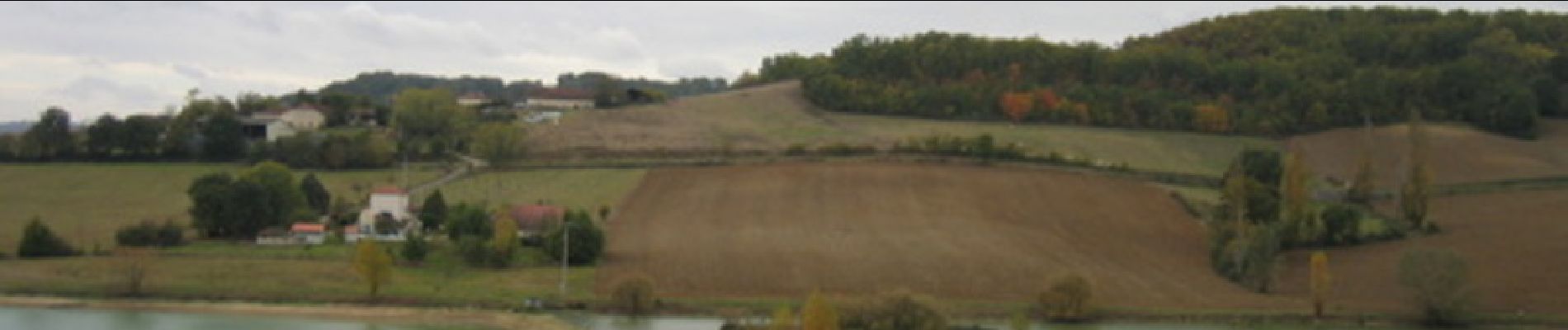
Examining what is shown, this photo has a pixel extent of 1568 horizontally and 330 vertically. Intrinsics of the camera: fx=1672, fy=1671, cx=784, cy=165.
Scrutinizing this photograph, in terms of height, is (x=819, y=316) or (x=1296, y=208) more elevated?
(x=1296, y=208)

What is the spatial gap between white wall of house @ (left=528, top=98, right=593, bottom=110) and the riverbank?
224ft

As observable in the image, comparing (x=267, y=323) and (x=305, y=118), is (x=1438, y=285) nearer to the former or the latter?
(x=267, y=323)

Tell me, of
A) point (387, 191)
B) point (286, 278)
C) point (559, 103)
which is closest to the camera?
point (286, 278)

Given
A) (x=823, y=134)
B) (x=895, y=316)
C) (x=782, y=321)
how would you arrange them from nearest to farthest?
(x=782, y=321) < (x=895, y=316) < (x=823, y=134)

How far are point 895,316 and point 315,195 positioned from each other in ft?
141

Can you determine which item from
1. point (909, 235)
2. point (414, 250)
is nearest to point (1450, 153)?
point (909, 235)

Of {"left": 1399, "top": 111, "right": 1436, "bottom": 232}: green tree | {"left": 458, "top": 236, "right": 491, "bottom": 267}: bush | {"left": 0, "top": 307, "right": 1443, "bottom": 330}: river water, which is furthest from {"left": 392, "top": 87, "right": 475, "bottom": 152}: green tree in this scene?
{"left": 1399, "top": 111, "right": 1436, "bottom": 232}: green tree

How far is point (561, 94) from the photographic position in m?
140

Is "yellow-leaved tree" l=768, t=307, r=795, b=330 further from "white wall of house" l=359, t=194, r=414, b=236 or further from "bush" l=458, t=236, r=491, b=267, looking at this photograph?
"white wall of house" l=359, t=194, r=414, b=236

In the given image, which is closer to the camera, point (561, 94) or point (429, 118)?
point (429, 118)

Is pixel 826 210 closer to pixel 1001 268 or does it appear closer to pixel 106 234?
pixel 1001 268

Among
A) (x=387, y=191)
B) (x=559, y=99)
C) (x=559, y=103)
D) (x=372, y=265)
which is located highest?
(x=559, y=99)

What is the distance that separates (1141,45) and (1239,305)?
254 ft

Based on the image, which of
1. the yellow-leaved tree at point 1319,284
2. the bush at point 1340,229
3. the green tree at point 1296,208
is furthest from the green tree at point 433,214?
the bush at point 1340,229
